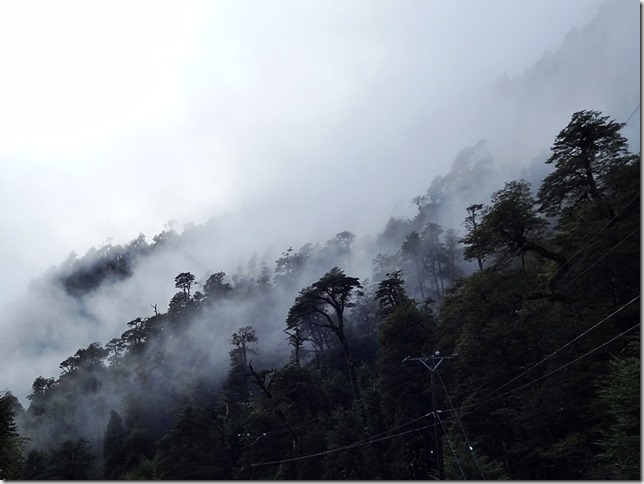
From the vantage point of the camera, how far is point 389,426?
139 feet

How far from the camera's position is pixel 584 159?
104ft

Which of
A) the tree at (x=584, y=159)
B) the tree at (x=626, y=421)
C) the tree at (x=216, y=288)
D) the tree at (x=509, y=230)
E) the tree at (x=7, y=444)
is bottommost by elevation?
the tree at (x=626, y=421)

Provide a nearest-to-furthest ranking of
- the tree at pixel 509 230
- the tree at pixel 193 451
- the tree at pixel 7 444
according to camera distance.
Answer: the tree at pixel 7 444
the tree at pixel 509 230
the tree at pixel 193 451

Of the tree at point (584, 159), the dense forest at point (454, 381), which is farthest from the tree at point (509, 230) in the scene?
the tree at point (584, 159)

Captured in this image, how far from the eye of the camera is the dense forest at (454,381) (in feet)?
84.7

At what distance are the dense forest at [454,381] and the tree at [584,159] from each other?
122mm

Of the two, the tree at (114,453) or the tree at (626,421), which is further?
the tree at (114,453)

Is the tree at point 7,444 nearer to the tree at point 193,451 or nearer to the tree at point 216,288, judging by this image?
the tree at point 193,451

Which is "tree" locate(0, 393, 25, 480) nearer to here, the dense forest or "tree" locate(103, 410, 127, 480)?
the dense forest

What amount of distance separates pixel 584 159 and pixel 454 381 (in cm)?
2067

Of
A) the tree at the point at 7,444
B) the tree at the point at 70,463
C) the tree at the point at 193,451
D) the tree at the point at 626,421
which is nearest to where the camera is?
the tree at the point at 7,444

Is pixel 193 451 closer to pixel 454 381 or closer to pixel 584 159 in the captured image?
pixel 454 381

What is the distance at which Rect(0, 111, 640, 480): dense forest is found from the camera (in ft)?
84.7

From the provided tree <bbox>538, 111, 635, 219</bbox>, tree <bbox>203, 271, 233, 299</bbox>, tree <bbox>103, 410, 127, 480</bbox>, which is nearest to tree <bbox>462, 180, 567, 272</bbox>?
tree <bbox>538, 111, 635, 219</bbox>
